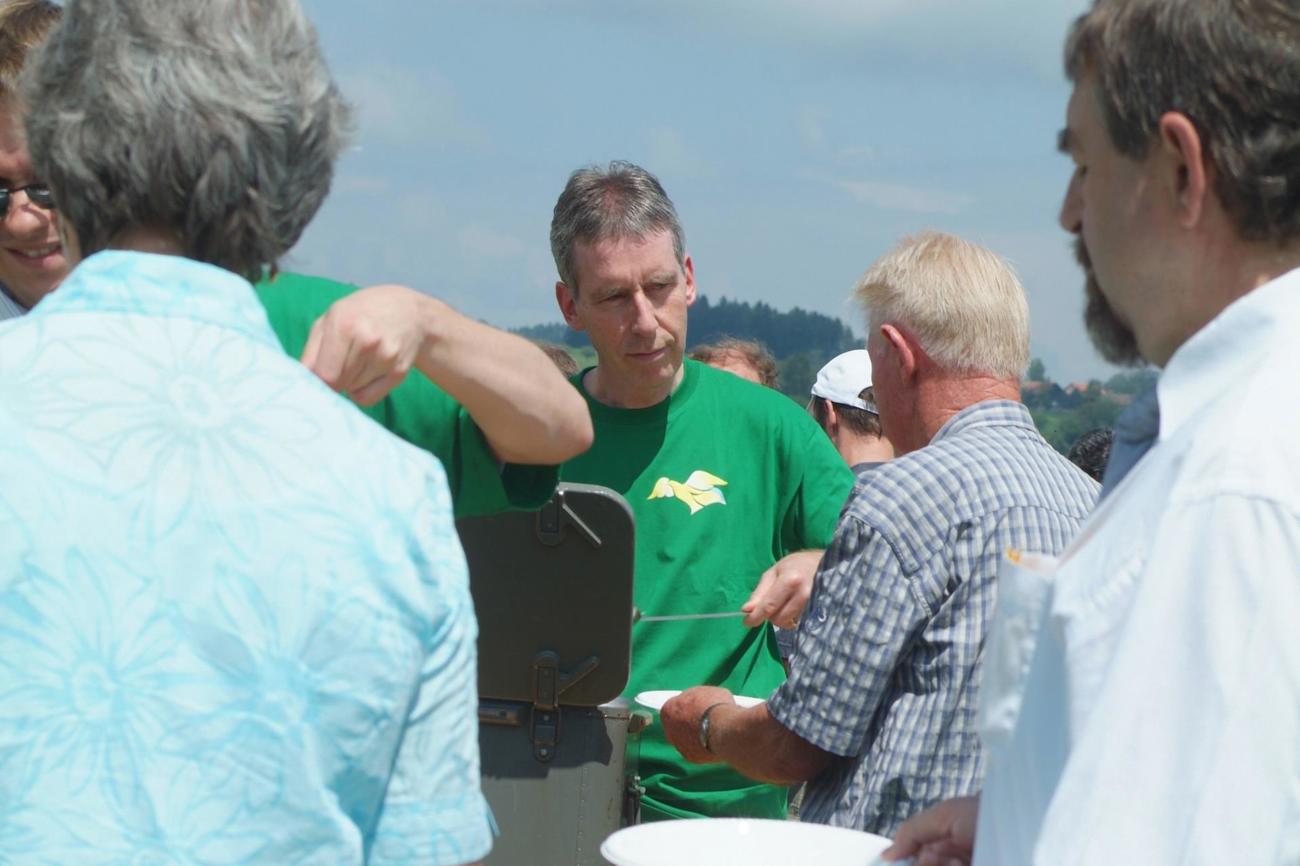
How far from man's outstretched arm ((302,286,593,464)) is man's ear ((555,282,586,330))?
7.19 ft

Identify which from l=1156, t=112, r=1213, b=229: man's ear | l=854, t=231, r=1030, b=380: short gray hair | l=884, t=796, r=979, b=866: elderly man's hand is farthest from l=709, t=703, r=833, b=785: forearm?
l=1156, t=112, r=1213, b=229: man's ear

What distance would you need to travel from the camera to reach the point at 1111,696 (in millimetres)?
1244

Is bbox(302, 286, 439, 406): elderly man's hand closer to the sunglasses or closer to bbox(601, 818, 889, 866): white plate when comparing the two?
bbox(601, 818, 889, 866): white plate

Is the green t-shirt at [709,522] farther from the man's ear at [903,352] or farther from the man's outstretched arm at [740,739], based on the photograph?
the man's ear at [903,352]

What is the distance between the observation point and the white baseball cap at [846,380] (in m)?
6.02

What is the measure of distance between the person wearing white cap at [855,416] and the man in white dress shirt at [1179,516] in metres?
4.40

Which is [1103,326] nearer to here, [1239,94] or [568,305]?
[1239,94]

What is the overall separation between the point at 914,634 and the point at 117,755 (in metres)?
1.72

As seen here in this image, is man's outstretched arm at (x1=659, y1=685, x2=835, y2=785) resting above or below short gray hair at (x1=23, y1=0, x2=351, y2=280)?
below

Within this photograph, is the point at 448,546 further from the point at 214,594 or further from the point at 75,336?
the point at 75,336

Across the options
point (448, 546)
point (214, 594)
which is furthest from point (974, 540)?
point (214, 594)

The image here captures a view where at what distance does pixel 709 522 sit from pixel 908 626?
3.82ft

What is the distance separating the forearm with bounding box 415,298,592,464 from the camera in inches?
71.0

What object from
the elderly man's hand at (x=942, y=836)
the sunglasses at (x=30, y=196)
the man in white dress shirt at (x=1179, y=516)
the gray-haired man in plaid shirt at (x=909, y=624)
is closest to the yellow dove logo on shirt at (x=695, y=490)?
the gray-haired man in plaid shirt at (x=909, y=624)
